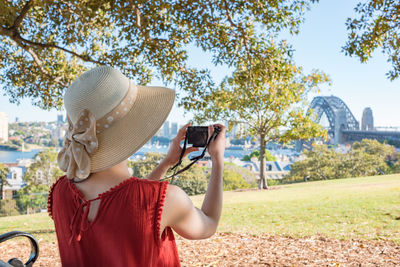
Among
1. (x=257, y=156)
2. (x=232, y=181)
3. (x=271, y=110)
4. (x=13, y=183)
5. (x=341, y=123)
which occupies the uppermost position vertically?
(x=341, y=123)

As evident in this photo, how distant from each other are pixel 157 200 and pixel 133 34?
17.4ft

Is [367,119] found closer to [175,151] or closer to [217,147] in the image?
[175,151]

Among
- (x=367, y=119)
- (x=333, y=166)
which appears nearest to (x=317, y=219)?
(x=333, y=166)

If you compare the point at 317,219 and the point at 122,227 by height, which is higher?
the point at 122,227

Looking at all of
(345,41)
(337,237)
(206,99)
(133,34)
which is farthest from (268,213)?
(133,34)

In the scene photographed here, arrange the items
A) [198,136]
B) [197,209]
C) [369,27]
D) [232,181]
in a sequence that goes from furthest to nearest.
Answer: [232,181] < [369,27] < [198,136] < [197,209]

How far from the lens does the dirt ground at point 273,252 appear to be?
4.16 m

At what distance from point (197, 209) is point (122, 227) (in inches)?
9.6

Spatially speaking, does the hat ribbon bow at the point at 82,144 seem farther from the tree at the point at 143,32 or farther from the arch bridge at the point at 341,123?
the arch bridge at the point at 341,123

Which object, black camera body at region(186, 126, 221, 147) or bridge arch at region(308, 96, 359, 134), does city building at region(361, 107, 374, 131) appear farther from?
black camera body at region(186, 126, 221, 147)

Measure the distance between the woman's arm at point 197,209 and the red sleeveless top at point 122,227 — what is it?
37 millimetres

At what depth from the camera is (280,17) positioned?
537 centimetres

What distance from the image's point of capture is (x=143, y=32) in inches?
219

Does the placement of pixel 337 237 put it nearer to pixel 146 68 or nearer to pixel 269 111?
pixel 146 68
